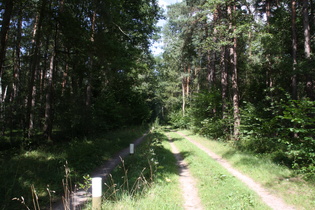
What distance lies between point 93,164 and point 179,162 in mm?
3865

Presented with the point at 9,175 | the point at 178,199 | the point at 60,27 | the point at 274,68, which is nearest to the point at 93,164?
the point at 9,175

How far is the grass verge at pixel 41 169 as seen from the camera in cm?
504

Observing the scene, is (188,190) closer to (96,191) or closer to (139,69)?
(96,191)

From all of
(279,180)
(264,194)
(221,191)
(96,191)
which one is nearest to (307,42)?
(279,180)

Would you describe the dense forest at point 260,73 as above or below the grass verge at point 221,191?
above

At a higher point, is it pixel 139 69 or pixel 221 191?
pixel 139 69

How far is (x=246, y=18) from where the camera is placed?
12.0m

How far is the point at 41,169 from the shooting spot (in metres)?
6.70

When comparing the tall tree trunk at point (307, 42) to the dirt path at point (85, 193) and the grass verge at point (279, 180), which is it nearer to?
the grass verge at point (279, 180)

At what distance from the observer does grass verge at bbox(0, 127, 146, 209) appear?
5.04 metres

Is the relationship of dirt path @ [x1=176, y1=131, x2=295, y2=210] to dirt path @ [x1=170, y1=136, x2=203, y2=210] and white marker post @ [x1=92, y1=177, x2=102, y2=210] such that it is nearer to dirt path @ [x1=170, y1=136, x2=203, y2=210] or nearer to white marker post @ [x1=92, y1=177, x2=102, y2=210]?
dirt path @ [x1=170, y1=136, x2=203, y2=210]

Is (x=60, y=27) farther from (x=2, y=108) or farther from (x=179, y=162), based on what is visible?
(x=179, y=162)

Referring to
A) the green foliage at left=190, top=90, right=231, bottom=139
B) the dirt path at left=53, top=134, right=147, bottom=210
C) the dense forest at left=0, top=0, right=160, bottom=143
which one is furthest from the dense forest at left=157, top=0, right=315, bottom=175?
the dirt path at left=53, top=134, right=147, bottom=210

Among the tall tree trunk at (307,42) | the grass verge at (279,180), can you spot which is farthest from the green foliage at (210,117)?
the grass verge at (279,180)
